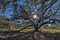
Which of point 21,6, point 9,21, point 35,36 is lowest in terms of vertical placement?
point 35,36

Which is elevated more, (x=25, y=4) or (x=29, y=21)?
(x=25, y=4)

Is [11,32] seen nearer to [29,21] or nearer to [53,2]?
[29,21]

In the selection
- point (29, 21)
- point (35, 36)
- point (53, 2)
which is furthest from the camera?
point (29, 21)

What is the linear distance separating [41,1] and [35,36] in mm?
2890

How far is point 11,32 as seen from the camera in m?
19.8

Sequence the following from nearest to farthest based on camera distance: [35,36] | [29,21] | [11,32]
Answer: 1. [35,36]
2. [29,21]
3. [11,32]

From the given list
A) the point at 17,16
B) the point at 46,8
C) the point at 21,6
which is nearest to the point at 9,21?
the point at 17,16

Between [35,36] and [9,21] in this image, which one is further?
[9,21]

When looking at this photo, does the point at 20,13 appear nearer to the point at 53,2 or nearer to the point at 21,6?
the point at 21,6

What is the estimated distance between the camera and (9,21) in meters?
18.9

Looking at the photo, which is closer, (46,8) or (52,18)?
(46,8)

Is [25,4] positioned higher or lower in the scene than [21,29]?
higher

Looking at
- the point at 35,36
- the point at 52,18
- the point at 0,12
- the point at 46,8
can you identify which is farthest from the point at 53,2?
the point at 0,12

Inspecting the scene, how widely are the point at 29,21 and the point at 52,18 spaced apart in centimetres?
214
